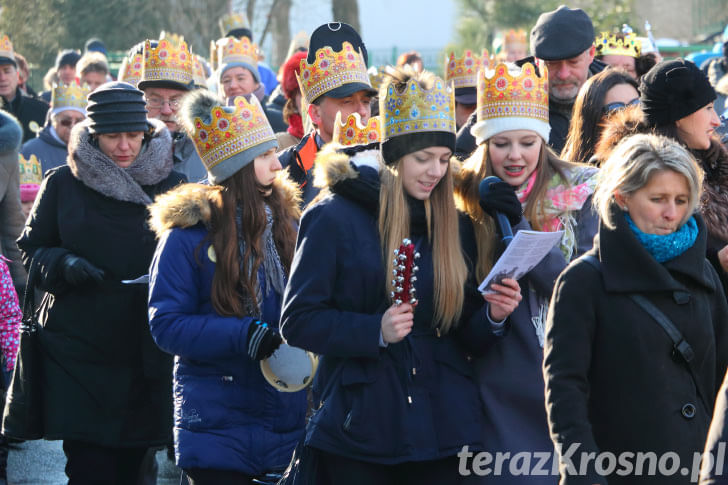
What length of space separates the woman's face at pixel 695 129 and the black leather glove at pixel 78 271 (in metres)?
2.63

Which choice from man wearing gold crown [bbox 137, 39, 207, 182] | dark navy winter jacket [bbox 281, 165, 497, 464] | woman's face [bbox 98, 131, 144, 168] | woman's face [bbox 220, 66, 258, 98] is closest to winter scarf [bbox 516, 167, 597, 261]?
dark navy winter jacket [bbox 281, 165, 497, 464]

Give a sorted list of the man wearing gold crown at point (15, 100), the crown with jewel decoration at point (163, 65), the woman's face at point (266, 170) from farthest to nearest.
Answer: the man wearing gold crown at point (15, 100)
the crown with jewel decoration at point (163, 65)
the woman's face at point (266, 170)

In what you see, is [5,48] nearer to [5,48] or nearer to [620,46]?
[5,48]

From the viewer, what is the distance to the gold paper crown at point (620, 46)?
8188 millimetres

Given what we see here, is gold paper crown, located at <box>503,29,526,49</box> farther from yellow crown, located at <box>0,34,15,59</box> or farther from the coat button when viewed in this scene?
the coat button

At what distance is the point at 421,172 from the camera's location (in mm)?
4477

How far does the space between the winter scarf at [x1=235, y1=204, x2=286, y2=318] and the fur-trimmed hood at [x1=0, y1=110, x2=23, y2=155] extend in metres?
3.41

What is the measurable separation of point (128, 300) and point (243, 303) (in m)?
1.23

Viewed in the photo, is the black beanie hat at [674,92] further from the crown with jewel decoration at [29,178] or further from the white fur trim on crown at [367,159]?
the crown with jewel decoration at [29,178]

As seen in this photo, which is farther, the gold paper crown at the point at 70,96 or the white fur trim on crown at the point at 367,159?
the gold paper crown at the point at 70,96

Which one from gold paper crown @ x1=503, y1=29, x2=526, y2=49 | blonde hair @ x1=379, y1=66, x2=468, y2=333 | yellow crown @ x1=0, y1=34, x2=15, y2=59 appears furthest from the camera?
gold paper crown @ x1=503, y1=29, x2=526, y2=49

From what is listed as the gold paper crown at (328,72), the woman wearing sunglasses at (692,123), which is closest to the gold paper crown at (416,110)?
the woman wearing sunglasses at (692,123)

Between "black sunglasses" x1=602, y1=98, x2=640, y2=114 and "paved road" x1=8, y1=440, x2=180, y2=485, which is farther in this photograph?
"paved road" x1=8, y1=440, x2=180, y2=485

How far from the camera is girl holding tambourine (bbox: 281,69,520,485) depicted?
4.27 metres
